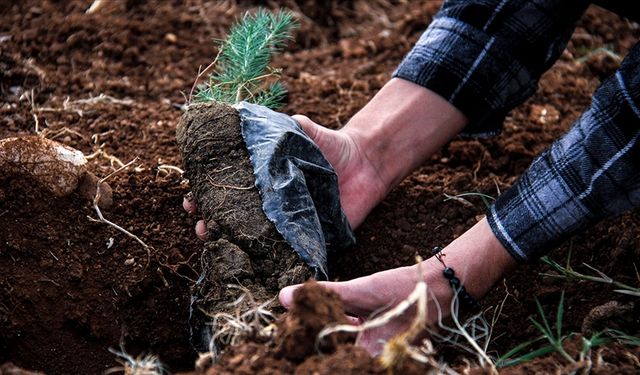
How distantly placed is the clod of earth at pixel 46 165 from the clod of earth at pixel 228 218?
28 cm

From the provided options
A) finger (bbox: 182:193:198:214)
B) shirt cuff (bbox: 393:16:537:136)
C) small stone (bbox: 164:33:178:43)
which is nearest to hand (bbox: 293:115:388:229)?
shirt cuff (bbox: 393:16:537:136)

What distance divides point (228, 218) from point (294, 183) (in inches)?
6.7

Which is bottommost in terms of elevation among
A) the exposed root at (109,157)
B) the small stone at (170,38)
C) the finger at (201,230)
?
the small stone at (170,38)

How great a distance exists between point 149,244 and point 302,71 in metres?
1.17

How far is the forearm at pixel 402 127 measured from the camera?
2.17 m

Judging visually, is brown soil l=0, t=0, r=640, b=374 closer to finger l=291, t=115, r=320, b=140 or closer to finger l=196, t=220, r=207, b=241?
finger l=196, t=220, r=207, b=241

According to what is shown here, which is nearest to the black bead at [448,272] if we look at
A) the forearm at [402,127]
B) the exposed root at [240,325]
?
the exposed root at [240,325]

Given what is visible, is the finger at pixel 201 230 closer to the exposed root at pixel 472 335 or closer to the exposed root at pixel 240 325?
the exposed root at pixel 240 325

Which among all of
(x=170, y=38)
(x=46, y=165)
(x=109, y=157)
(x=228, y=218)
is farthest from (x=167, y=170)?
(x=170, y=38)

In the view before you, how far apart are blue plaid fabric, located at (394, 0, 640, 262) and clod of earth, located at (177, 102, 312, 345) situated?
511 mm

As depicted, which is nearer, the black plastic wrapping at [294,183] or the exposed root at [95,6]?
the black plastic wrapping at [294,183]

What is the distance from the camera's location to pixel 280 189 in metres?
1.78

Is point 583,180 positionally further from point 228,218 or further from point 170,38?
point 170,38

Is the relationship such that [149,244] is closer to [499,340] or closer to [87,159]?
[87,159]
